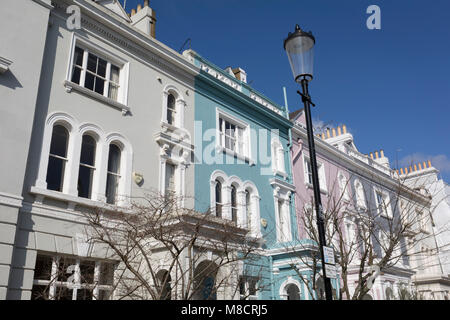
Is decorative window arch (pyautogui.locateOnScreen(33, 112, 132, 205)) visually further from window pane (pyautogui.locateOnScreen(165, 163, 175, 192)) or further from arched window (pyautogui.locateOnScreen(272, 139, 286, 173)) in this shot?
arched window (pyautogui.locateOnScreen(272, 139, 286, 173))

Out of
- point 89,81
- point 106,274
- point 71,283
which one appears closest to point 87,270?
point 106,274

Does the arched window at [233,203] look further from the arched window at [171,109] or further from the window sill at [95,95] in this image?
the window sill at [95,95]

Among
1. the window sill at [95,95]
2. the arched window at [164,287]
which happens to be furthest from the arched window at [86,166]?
the arched window at [164,287]

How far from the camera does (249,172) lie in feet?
63.9

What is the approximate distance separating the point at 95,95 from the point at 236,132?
763cm

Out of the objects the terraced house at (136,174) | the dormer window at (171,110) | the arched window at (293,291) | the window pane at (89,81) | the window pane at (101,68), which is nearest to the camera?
the terraced house at (136,174)

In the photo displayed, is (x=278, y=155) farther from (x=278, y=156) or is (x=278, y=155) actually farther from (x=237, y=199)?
(x=237, y=199)

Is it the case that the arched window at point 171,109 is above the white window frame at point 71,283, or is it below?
above

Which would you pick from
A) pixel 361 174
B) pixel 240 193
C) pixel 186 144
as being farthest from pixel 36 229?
pixel 361 174

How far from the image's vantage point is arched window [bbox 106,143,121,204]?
45.0ft

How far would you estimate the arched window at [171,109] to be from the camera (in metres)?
16.9
